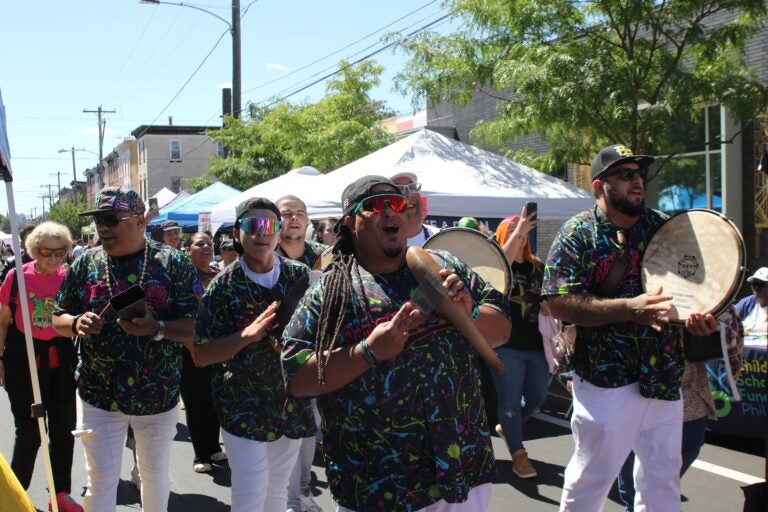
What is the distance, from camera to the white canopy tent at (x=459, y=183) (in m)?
9.59

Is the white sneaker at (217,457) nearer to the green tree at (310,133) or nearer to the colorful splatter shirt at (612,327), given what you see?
the colorful splatter shirt at (612,327)

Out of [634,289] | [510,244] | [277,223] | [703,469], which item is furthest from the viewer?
[703,469]

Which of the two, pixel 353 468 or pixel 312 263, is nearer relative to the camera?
pixel 353 468

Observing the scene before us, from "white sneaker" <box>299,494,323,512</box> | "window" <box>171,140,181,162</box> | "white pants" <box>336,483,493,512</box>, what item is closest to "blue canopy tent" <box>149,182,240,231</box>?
"white sneaker" <box>299,494,323,512</box>

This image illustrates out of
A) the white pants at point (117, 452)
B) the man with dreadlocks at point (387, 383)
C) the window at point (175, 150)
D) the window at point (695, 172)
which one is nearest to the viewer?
the man with dreadlocks at point (387, 383)

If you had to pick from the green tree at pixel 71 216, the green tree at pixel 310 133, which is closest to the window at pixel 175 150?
the green tree at pixel 71 216

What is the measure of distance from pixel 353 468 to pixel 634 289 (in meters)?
1.88

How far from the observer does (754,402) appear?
6.75m

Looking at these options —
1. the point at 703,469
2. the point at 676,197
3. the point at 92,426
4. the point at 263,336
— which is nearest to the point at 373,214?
the point at 263,336

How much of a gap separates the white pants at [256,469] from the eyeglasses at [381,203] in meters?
1.73

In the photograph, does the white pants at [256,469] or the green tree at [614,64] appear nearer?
the white pants at [256,469]

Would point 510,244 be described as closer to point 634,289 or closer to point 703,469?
point 634,289

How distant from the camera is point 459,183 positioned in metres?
9.81

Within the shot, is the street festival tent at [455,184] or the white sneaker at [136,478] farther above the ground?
the street festival tent at [455,184]
